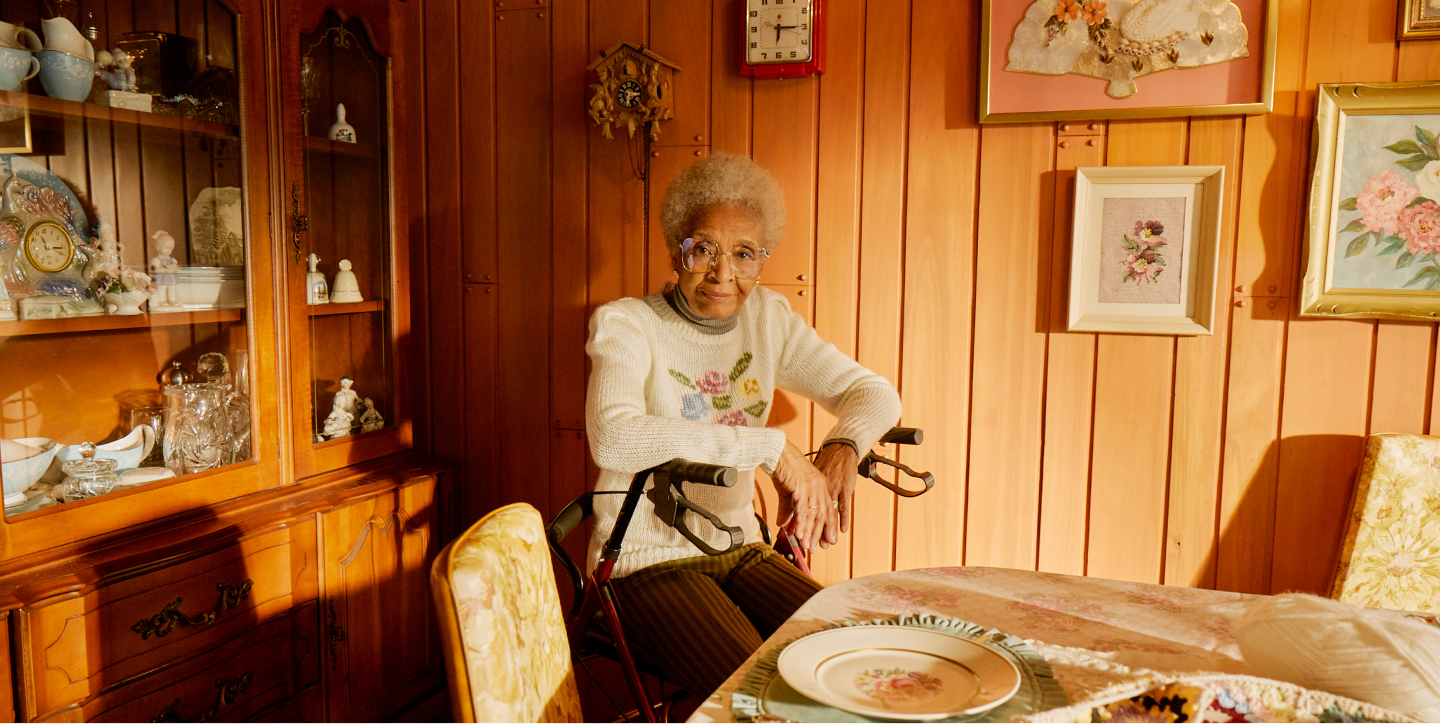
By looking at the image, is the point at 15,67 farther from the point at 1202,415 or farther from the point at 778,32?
the point at 1202,415

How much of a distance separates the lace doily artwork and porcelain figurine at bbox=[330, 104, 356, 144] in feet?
5.15

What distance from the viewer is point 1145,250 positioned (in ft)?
6.15

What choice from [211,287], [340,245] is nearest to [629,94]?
[340,245]

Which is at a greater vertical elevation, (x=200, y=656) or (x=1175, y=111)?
(x=1175, y=111)

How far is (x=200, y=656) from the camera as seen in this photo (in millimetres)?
1641

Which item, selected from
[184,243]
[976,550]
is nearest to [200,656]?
[184,243]

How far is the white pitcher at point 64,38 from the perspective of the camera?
4.90ft

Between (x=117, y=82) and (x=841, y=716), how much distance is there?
1.73 metres

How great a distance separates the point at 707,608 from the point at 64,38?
1536mm

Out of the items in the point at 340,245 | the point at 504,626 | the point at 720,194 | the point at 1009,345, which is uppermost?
the point at 720,194

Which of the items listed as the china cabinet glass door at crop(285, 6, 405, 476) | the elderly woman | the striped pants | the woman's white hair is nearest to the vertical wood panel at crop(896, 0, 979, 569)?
the elderly woman

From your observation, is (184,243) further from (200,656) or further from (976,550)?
(976,550)

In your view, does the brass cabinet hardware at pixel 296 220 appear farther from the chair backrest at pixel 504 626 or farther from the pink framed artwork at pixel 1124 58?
the pink framed artwork at pixel 1124 58

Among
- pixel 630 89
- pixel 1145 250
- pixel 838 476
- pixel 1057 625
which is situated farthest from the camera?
pixel 630 89
